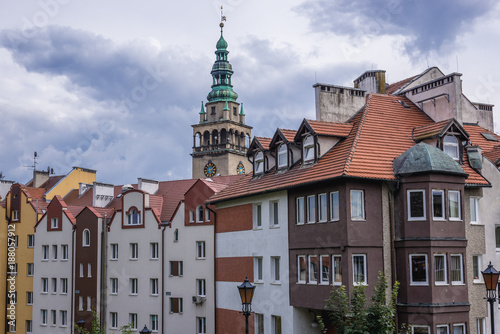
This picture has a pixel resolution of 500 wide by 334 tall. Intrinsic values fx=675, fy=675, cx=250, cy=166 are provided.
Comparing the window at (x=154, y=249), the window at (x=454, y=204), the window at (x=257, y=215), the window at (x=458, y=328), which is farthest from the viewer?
the window at (x=154, y=249)

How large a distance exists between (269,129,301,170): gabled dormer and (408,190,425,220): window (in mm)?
7606

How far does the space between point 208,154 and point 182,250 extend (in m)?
71.1

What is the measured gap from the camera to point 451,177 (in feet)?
105

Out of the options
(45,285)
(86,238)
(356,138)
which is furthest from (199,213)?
(45,285)

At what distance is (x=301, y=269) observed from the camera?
35344mm

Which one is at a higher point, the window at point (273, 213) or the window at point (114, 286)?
the window at point (273, 213)

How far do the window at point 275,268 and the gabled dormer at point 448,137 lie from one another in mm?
10448

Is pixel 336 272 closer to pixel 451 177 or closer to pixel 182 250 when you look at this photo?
pixel 451 177

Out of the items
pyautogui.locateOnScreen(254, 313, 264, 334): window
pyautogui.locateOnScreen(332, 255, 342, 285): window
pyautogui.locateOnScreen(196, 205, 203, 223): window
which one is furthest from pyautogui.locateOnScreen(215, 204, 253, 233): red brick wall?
pyautogui.locateOnScreen(332, 255, 342, 285): window

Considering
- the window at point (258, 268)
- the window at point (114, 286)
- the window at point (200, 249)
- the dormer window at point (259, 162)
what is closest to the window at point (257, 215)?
the window at point (258, 268)

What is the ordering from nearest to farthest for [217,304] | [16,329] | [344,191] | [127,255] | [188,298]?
[344,191] < [217,304] < [188,298] < [127,255] < [16,329]

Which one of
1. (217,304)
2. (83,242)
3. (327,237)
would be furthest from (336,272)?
(83,242)

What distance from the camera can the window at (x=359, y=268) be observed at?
31.6m

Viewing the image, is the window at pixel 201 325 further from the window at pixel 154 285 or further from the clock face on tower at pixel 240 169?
the clock face on tower at pixel 240 169
